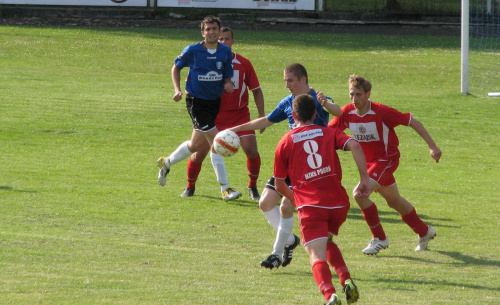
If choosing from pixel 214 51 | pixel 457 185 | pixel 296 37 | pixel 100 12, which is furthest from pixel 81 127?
pixel 100 12

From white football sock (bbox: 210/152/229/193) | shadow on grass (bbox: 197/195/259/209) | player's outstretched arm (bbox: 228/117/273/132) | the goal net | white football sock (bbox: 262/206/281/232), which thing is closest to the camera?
player's outstretched arm (bbox: 228/117/273/132)

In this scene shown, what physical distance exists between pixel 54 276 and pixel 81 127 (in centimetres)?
950

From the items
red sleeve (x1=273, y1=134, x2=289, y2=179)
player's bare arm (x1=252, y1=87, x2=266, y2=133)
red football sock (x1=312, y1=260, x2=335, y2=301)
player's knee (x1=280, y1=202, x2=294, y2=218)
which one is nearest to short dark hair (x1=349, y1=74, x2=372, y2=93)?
player's knee (x1=280, y1=202, x2=294, y2=218)

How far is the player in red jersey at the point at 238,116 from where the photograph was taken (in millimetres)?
10648

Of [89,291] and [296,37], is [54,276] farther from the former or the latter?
[296,37]

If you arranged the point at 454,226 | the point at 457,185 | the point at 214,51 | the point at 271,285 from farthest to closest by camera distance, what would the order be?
the point at 457,185, the point at 214,51, the point at 454,226, the point at 271,285

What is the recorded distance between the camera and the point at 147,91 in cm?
2033

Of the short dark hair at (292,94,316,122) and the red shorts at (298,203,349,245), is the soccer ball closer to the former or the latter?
the short dark hair at (292,94,316,122)

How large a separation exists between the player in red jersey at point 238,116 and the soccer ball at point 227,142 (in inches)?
107

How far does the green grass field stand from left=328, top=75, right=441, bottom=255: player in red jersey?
0.25 metres

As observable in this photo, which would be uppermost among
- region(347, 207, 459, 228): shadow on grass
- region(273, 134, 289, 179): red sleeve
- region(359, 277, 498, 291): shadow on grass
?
region(273, 134, 289, 179): red sleeve

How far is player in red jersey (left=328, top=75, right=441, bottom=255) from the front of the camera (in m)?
7.82

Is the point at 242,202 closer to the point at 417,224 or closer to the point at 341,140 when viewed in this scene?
the point at 417,224

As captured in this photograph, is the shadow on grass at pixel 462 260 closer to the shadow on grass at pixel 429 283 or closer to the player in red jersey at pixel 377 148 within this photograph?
the player in red jersey at pixel 377 148
